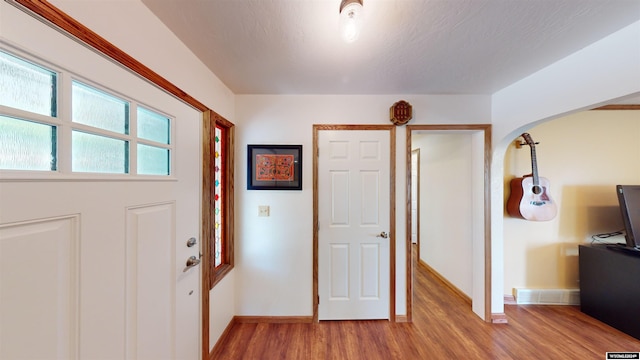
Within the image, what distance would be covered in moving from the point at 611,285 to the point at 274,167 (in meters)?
3.31

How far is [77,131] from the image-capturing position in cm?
75

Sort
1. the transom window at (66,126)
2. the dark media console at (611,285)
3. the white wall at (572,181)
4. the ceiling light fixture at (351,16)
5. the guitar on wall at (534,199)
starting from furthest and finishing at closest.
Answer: the white wall at (572,181), the guitar on wall at (534,199), the dark media console at (611,285), the ceiling light fixture at (351,16), the transom window at (66,126)

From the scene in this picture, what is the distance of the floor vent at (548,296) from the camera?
2279 mm

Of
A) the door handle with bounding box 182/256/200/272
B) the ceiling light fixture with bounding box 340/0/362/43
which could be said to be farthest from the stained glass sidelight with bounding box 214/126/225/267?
the ceiling light fixture with bounding box 340/0/362/43

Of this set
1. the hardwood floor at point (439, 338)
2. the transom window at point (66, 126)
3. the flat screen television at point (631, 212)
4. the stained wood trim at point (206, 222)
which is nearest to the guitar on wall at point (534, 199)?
the flat screen television at point (631, 212)

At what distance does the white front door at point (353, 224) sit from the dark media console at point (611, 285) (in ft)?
6.60

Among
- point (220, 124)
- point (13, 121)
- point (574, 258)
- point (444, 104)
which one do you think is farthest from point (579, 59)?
point (13, 121)

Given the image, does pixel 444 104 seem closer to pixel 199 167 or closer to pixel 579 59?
pixel 579 59

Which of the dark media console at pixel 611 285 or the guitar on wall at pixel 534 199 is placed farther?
the guitar on wall at pixel 534 199

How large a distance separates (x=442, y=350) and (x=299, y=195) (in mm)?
1764

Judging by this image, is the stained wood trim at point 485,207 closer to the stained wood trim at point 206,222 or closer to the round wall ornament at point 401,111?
the round wall ornament at point 401,111

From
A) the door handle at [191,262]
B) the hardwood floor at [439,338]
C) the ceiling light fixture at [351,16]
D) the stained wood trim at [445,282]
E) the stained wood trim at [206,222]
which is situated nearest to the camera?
the ceiling light fixture at [351,16]

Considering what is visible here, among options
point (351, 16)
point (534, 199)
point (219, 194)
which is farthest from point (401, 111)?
point (219, 194)

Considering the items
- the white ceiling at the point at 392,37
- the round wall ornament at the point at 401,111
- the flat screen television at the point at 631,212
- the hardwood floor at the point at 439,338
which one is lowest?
the hardwood floor at the point at 439,338
